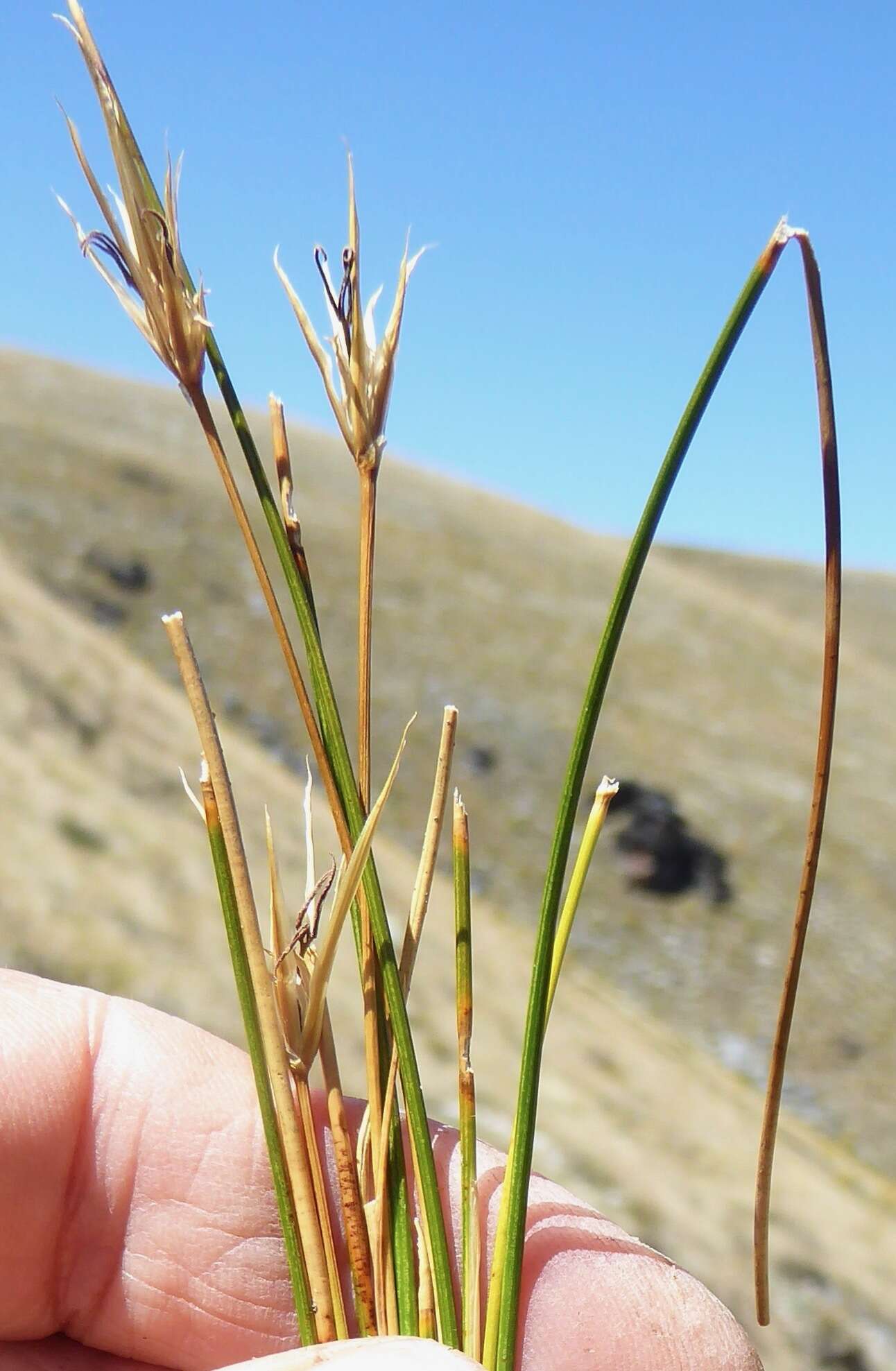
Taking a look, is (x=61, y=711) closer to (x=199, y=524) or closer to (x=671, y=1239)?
(x=671, y=1239)

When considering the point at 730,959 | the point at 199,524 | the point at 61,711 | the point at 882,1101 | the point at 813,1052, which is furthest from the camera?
the point at 199,524

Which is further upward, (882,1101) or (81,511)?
(81,511)

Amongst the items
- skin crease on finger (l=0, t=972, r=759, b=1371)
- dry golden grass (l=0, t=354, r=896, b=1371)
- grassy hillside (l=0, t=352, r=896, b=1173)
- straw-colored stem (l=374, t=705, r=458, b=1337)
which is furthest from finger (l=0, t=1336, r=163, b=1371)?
grassy hillside (l=0, t=352, r=896, b=1173)

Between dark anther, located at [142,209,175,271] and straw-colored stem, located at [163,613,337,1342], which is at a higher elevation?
dark anther, located at [142,209,175,271]

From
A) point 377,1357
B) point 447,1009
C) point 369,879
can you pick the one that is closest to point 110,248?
point 369,879

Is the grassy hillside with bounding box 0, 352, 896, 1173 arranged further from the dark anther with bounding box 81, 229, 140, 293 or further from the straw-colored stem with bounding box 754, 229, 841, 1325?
the dark anther with bounding box 81, 229, 140, 293

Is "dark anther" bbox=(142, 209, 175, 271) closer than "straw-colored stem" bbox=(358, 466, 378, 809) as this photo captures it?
Yes

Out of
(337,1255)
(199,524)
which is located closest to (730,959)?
(199,524)
